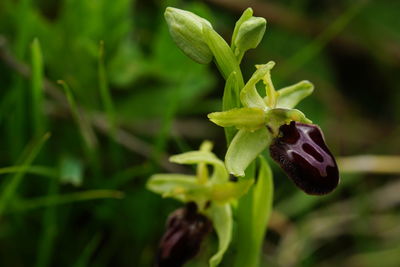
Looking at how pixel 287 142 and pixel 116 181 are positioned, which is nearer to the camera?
pixel 287 142

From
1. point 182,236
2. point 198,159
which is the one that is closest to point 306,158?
point 198,159

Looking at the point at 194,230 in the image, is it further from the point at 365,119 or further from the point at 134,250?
the point at 365,119

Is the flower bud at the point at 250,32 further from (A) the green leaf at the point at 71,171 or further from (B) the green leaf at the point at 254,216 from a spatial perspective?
(A) the green leaf at the point at 71,171

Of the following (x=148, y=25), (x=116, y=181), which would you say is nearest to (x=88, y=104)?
(x=116, y=181)

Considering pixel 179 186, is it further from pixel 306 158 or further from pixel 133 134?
pixel 133 134

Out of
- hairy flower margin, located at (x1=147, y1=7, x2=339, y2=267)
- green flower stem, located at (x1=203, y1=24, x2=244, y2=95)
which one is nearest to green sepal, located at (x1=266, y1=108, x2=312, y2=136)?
hairy flower margin, located at (x1=147, y1=7, x2=339, y2=267)

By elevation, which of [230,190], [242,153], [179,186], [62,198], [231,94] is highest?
[231,94]
